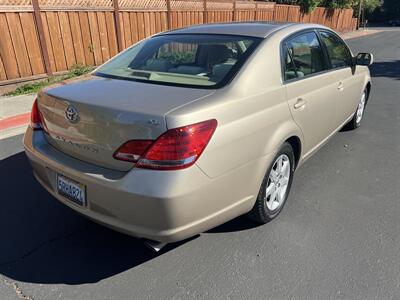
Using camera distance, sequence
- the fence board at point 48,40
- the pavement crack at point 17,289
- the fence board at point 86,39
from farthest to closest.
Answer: the fence board at point 86,39 < the fence board at point 48,40 < the pavement crack at point 17,289

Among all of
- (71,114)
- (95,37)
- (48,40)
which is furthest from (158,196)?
(95,37)

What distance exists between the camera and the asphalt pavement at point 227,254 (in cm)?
229

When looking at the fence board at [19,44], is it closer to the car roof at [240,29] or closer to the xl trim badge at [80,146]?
the car roof at [240,29]

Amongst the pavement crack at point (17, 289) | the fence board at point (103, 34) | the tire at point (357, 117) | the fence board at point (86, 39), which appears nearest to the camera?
the pavement crack at point (17, 289)

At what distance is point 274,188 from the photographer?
2918 millimetres

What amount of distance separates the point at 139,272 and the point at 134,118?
3.69 feet

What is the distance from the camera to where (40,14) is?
7.88 metres

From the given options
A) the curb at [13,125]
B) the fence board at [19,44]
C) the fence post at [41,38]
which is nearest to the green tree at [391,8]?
the fence post at [41,38]

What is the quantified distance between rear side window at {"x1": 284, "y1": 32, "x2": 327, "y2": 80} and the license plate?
6.00 ft

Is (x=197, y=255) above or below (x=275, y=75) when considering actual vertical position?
below

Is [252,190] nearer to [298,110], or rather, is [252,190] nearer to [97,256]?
[298,110]

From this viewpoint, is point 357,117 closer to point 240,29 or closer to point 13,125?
point 240,29

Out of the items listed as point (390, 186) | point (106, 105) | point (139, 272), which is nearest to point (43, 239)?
point (139, 272)

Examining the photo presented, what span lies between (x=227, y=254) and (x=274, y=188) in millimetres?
695
